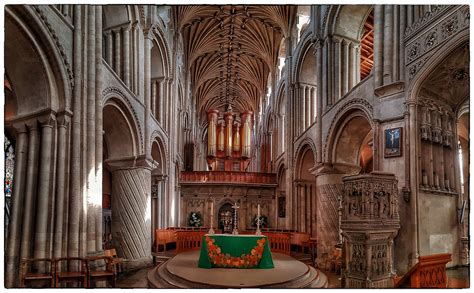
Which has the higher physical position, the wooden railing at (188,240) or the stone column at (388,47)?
the stone column at (388,47)

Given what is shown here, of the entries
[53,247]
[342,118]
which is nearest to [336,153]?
[342,118]

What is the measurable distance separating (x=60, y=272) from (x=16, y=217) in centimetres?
109

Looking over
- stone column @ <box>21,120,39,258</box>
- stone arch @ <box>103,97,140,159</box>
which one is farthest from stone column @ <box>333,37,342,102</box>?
stone column @ <box>21,120,39,258</box>

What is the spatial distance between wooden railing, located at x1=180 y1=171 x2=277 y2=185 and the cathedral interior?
18.8 feet

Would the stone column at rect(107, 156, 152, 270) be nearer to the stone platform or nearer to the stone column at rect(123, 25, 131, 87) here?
the stone column at rect(123, 25, 131, 87)

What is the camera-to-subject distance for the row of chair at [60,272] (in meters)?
6.69

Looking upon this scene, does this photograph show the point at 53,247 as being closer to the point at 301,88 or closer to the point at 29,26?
the point at 29,26

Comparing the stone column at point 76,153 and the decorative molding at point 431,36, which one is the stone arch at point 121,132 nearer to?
the stone column at point 76,153

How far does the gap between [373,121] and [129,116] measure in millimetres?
5995

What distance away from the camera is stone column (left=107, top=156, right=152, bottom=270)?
12133 millimetres

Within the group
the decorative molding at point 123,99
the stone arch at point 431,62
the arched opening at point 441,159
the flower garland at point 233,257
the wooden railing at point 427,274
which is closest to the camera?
the wooden railing at point 427,274

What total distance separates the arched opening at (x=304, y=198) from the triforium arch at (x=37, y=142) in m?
11.4

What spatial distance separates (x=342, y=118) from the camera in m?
12.5

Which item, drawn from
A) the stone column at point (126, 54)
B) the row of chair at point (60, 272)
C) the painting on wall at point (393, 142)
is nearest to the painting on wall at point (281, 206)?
the stone column at point (126, 54)
